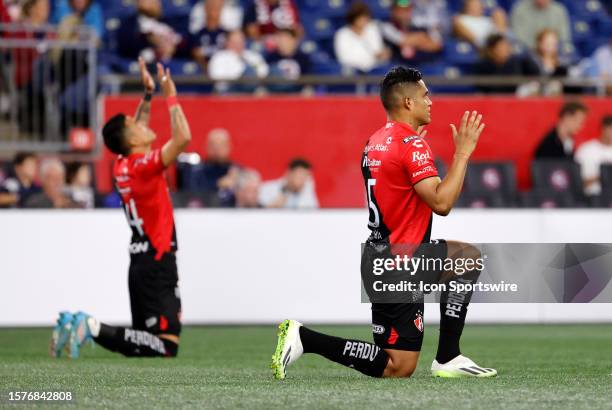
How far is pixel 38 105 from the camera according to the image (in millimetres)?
15734

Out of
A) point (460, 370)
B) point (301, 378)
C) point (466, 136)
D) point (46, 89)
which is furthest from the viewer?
point (46, 89)

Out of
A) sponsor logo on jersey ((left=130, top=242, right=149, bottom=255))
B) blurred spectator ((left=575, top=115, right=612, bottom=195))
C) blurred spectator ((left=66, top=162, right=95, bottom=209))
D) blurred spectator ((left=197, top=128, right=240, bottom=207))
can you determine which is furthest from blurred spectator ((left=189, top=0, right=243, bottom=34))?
sponsor logo on jersey ((left=130, top=242, right=149, bottom=255))

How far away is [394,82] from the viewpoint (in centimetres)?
764

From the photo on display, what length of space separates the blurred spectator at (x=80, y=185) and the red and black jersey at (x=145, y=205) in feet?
15.0

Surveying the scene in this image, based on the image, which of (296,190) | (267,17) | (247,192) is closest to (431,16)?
(267,17)

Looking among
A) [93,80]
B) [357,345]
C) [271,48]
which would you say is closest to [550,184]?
[271,48]

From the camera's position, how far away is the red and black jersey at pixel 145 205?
10.0 metres

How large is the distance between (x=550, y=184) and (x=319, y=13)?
4.14 meters

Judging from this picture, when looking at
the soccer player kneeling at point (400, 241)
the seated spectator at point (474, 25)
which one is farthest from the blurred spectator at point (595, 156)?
the soccer player kneeling at point (400, 241)

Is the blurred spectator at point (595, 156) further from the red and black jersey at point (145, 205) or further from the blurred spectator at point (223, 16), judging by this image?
the red and black jersey at point (145, 205)

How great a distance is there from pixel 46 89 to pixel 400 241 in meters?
9.08

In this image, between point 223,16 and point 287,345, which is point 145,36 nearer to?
point 223,16

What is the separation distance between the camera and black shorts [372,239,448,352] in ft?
24.6

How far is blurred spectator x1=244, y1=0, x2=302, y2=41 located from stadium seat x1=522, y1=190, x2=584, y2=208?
150 inches
